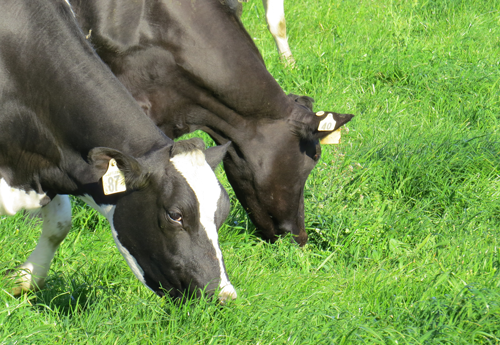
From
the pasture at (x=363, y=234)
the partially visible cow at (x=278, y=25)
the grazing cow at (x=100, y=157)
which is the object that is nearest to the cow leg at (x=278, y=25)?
the partially visible cow at (x=278, y=25)

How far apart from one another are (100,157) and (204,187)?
1.66 feet

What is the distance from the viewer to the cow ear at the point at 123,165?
2.84 meters

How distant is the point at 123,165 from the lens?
2912 millimetres

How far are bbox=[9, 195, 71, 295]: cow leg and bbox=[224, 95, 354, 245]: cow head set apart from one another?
1242 mm

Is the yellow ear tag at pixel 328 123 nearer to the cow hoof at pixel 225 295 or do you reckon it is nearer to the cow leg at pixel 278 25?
the cow hoof at pixel 225 295

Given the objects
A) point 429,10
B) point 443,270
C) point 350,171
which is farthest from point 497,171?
point 429,10

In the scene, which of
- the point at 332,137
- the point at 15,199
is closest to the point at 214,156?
the point at 15,199

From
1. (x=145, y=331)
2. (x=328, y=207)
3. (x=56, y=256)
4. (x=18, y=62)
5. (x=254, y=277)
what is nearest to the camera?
(x=145, y=331)

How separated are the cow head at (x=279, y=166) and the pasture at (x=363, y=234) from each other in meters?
0.19

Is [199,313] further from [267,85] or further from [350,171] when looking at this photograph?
[350,171]

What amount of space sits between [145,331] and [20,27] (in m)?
1.75

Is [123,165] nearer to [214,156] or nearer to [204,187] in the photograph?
[204,187]

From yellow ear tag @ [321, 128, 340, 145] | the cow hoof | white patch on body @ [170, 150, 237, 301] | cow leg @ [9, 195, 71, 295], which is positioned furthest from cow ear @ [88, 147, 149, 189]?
yellow ear tag @ [321, 128, 340, 145]

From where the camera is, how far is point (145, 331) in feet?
9.89
